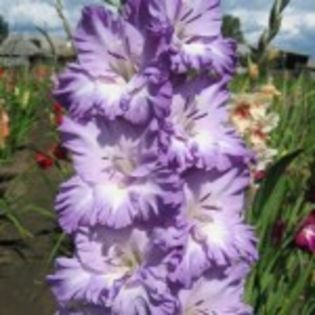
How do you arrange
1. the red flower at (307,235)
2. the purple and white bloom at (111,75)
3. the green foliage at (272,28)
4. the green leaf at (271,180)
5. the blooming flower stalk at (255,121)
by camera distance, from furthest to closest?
the blooming flower stalk at (255,121) → the red flower at (307,235) → the green leaf at (271,180) → the green foliage at (272,28) → the purple and white bloom at (111,75)

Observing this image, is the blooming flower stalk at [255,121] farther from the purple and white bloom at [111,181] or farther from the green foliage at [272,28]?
the purple and white bloom at [111,181]

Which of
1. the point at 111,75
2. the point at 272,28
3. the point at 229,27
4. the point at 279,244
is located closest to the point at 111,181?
the point at 111,75

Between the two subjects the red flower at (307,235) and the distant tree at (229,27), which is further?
the red flower at (307,235)

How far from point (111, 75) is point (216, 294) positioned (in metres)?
0.51

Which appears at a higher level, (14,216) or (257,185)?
(257,185)

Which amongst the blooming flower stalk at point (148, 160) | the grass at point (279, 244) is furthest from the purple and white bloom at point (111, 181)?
the grass at point (279, 244)

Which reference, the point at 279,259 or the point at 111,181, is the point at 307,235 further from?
the point at 111,181

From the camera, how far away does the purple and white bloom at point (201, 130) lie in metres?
1.99

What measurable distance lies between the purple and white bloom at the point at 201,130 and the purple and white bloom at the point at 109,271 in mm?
182

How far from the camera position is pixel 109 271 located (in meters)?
2.09

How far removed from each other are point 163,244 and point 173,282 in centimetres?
9

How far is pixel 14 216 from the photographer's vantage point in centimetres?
578

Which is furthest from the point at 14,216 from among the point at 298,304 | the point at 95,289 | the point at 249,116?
the point at 95,289

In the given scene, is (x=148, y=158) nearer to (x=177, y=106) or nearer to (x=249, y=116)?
(x=177, y=106)
